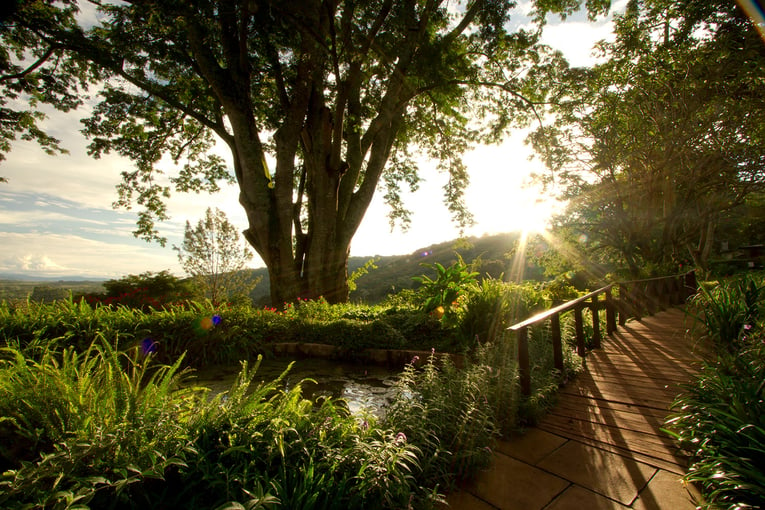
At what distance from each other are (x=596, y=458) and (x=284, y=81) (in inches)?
395

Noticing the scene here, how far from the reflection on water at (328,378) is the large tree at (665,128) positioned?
23.6 ft

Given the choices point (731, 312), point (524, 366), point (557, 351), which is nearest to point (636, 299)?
point (731, 312)

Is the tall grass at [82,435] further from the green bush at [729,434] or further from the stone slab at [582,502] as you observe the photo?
the green bush at [729,434]

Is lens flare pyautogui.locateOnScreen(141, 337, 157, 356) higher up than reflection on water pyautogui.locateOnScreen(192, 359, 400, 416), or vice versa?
lens flare pyautogui.locateOnScreen(141, 337, 157, 356)

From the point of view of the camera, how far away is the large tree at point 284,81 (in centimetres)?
696

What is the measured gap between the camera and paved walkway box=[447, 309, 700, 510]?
1726 millimetres

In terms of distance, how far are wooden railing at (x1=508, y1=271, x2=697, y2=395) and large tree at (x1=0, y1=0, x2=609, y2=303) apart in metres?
5.51

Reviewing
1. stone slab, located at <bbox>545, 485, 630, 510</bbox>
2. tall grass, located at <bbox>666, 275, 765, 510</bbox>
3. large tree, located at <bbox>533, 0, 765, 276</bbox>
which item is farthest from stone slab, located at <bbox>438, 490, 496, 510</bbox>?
large tree, located at <bbox>533, 0, 765, 276</bbox>

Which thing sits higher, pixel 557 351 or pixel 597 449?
pixel 557 351

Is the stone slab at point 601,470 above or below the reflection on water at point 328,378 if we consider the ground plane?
above

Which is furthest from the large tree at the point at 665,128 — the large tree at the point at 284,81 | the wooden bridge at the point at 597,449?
the wooden bridge at the point at 597,449

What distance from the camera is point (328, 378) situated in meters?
4.39

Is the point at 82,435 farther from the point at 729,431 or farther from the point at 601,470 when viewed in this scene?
the point at 729,431

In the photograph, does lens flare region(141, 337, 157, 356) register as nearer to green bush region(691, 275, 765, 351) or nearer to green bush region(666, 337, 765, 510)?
green bush region(666, 337, 765, 510)
